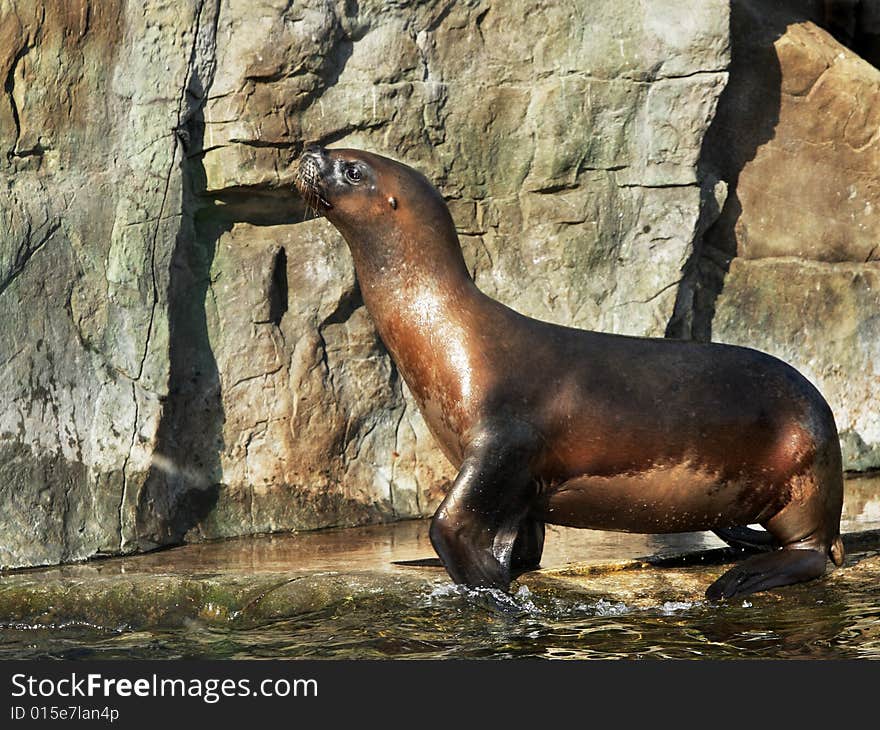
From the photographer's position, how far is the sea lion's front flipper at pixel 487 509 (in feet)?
17.3

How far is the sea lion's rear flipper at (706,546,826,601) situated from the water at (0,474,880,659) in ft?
0.15

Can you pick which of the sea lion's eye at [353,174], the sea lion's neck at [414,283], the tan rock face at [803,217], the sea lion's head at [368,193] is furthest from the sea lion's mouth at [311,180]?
the tan rock face at [803,217]

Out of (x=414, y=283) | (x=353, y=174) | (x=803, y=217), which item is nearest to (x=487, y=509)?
(x=414, y=283)

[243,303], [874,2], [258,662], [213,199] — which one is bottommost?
[258,662]

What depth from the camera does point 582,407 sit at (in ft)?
18.4

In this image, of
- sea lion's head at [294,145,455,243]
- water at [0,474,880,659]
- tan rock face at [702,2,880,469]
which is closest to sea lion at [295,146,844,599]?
sea lion's head at [294,145,455,243]

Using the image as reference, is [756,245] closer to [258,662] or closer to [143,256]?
[143,256]

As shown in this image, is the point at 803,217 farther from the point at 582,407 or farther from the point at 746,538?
the point at 582,407

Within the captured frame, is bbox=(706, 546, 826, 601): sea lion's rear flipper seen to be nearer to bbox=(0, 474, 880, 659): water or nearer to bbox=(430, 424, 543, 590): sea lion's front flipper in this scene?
bbox=(0, 474, 880, 659): water

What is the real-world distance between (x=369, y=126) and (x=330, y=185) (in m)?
2.48

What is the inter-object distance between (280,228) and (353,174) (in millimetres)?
2344

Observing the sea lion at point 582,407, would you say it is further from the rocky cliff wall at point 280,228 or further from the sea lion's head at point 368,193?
the rocky cliff wall at point 280,228

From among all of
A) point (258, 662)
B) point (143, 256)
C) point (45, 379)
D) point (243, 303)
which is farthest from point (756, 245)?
point (258, 662)

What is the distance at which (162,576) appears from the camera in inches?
214
